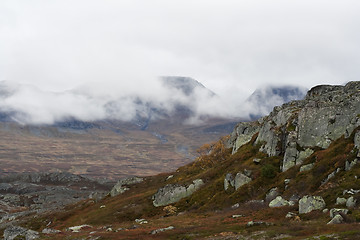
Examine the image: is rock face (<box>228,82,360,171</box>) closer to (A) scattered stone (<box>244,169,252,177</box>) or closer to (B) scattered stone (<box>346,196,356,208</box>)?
(A) scattered stone (<box>244,169,252,177</box>)

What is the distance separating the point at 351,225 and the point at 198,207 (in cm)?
4783

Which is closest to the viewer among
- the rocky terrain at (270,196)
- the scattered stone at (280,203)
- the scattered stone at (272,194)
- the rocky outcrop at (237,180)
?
the rocky terrain at (270,196)

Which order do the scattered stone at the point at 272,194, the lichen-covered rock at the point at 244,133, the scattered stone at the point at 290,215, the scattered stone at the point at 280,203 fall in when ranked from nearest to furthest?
the scattered stone at the point at 290,215
the scattered stone at the point at 280,203
the scattered stone at the point at 272,194
the lichen-covered rock at the point at 244,133

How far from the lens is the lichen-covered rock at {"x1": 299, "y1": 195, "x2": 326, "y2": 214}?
1726 inches

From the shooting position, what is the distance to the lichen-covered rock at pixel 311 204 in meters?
43.8

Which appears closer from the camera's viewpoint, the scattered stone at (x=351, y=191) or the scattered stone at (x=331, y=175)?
the scattered stone at (x=351, y=191)

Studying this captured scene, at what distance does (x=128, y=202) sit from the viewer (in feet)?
318

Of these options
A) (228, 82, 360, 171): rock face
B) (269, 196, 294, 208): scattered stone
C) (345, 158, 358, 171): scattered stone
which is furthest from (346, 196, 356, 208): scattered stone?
(228, 82, 360, 171): rock face

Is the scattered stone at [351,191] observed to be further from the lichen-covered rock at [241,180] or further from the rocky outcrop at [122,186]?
the rocky outcrop at [122,186]

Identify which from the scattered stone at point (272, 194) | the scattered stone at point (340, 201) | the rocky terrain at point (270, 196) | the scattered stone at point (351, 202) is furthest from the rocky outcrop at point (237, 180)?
the scattered stone at point (351, 202)

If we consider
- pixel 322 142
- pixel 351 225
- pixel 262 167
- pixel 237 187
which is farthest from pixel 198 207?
pixel 351 225

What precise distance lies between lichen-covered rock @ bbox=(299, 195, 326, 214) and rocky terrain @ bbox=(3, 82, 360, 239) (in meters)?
0.14

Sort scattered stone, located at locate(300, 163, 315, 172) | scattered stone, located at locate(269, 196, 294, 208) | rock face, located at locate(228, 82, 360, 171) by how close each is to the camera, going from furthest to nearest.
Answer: rock face, located at locate(228, 82, 360, 171) < scattered stone, located at locate(300, 163, 315, 172) < scattered stone, located at locate(269, 196, 294, 208)

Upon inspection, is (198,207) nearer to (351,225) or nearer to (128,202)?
(128,202)
